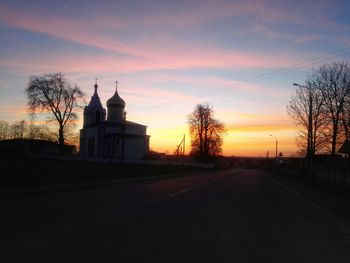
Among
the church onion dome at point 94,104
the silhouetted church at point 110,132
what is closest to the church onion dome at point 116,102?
the silhouetted church at point 110,132

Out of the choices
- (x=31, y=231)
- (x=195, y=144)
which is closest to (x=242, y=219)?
(x=31, y=231)

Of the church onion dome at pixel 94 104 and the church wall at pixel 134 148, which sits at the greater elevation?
the church onion dome at pixel 94 104

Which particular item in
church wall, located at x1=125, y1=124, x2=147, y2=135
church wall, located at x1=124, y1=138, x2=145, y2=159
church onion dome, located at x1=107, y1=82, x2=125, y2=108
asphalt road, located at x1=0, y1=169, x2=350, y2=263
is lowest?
asphalt road, located at x1=0, y1=169, x2=350, y2=263

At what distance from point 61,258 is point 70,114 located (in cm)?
8827

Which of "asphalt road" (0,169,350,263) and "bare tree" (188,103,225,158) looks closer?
"asphalt road" (0,169,350,263)

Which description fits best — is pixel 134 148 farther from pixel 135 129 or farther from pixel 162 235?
pixel 162 235

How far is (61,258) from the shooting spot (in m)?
8.56

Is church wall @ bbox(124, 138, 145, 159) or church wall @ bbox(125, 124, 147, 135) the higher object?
church wall @ bbox(125, 124, 147, 135)

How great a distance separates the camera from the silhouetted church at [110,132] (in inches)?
4163

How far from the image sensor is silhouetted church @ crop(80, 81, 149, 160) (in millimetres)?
105750

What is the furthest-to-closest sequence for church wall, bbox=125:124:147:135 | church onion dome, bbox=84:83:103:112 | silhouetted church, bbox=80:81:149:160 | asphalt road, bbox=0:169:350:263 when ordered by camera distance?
church onion dome, bbox=84:83:103:112 → church wall, bbox=125:124:147:135 → silhouetted church, bbox=80:81:149:160 → asphalt road, bbox=0:169:350:263

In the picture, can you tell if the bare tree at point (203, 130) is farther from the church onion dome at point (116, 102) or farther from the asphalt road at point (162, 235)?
the asphalt road at point (162, 235)

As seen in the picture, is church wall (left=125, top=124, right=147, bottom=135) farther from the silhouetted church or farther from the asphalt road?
the asphalt road

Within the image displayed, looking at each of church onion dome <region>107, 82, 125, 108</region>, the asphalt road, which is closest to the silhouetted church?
church onion dome <region>107, 82, 125, 108</region>
